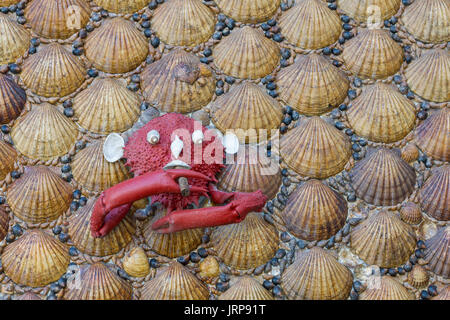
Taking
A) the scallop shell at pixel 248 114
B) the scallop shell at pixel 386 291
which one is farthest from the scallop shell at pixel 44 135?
the scallop shell at pixel 386 291

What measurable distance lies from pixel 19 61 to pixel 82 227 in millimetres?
774

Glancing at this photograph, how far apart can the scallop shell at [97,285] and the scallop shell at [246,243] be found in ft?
1.27

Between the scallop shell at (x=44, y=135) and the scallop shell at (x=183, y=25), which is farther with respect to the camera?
the scallop shell at (x=183, y=25)

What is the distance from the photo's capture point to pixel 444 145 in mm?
3207

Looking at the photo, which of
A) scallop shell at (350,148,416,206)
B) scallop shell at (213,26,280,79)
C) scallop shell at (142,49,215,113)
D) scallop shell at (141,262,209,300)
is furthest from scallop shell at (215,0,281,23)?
scallop shell at (141,262,209,300)

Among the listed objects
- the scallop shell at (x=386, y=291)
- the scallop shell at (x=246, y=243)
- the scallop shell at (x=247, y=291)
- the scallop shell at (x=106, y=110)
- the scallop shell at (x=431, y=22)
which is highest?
the scallop shell at (x=431, y=22)

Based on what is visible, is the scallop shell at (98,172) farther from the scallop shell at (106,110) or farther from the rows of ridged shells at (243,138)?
the scallop shell at (106,110)

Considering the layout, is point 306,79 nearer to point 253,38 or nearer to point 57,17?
point 253,38

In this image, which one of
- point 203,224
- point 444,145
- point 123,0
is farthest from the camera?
point 123,0

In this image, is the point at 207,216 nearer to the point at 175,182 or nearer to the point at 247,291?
the point at 175,182

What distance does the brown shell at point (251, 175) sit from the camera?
3.12 m

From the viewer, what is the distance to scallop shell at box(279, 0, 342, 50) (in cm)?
338

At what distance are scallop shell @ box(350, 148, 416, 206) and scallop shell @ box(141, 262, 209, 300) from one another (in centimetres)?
72

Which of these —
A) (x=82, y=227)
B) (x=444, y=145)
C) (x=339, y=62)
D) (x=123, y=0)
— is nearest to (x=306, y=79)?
(x=339, y=62)
